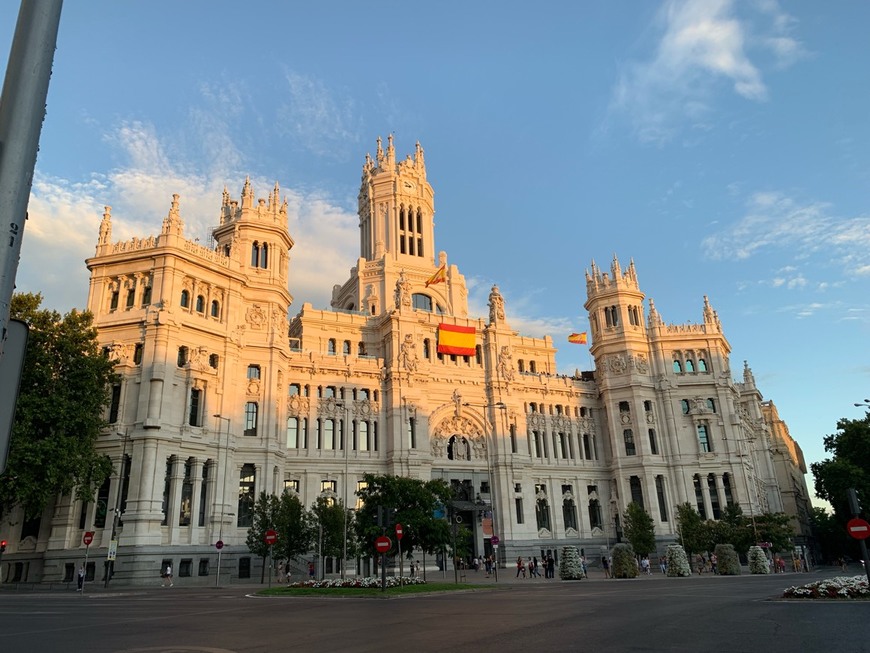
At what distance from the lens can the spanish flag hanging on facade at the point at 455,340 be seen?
73625mm

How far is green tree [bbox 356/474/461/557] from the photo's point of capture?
136 feet

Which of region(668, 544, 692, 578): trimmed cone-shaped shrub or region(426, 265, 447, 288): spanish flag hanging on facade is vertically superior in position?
region(426, 265, 447, 288): spanish flag hanging on facade

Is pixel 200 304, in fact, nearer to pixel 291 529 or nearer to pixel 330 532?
pixel 291 529

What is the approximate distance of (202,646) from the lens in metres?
14.0

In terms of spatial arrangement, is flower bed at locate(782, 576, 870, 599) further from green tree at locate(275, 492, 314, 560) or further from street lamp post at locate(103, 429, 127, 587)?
street lamp post at locate(103, 429, 127, 587)

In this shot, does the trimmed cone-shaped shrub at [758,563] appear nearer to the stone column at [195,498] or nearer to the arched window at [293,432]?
the arched window at [293,432]

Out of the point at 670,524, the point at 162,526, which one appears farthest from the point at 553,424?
the point at 162,526

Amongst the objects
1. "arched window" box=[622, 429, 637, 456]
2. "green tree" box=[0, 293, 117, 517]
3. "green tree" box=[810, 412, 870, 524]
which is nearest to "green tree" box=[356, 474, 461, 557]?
"green tree" box=[0, 293, 117, 517]

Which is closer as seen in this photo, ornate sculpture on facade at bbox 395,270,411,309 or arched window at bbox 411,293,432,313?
ornate sculpture on facade at bbox 395,270,411,309

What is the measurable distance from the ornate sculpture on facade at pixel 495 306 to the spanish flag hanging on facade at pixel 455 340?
444cm

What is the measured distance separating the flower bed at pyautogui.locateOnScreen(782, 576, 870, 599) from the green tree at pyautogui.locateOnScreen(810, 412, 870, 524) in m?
61.9

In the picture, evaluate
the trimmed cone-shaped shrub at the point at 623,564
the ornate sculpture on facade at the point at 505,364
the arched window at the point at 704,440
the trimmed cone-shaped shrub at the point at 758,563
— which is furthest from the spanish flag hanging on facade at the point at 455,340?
the trimmed cone-shaped shrub at the point at 758,563

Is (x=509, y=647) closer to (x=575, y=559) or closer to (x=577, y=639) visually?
(x=577, y=639)

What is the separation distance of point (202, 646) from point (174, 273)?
150ft
